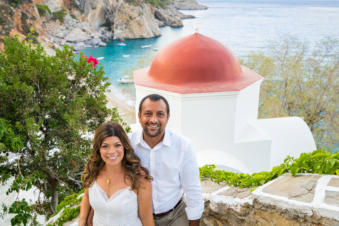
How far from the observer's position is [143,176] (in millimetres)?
1930

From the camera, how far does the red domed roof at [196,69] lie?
20.3 feet

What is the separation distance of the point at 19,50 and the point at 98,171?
3.25 metres

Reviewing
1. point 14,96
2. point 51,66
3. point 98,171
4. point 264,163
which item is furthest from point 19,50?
point 264,163

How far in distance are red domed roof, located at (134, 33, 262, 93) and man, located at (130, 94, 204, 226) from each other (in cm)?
391

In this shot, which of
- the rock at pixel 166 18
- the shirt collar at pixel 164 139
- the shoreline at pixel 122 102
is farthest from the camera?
the rock at pixel 166 18

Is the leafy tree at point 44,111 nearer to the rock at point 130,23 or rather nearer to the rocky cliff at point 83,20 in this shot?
the rocky cliff at point 83,20

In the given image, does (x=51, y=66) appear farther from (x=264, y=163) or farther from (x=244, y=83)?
(x=264, y=163)

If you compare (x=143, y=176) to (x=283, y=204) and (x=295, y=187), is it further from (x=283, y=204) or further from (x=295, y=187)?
(x=295, y=187)

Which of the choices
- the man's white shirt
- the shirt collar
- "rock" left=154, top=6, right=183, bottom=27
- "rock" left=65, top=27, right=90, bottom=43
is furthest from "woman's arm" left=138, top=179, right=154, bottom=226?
"rock" left=154, top=6, right=183, bottom=27

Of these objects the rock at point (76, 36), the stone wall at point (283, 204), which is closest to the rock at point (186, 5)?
the rock at point (76, 36)

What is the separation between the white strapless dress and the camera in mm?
1872

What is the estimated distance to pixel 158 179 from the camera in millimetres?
2078

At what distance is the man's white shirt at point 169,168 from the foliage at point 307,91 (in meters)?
12.1

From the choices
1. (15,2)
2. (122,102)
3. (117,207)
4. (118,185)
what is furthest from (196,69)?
(15,2)
